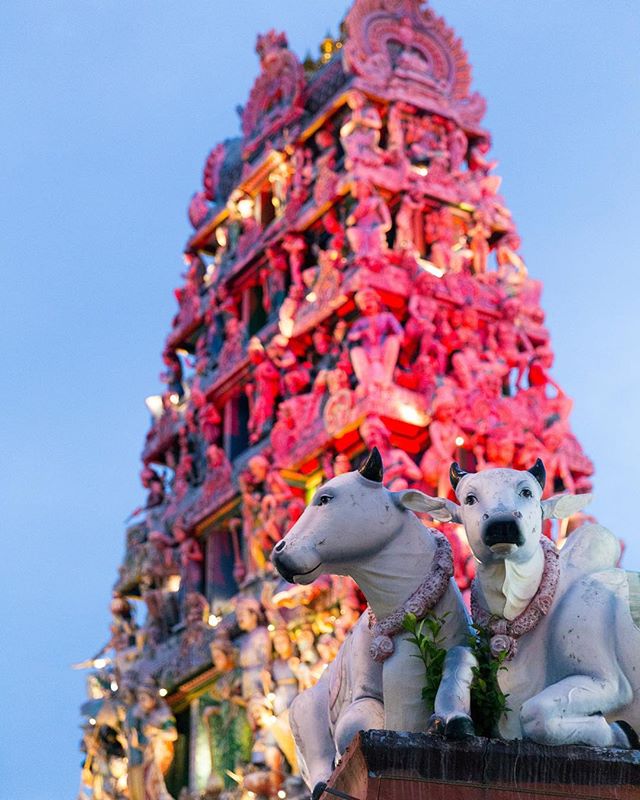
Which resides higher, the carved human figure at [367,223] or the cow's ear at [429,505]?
the carved human figure at [367,223]

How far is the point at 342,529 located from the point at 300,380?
48.2 feet

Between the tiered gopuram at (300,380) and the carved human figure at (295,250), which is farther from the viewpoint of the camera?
the carved human figure at (295,250)

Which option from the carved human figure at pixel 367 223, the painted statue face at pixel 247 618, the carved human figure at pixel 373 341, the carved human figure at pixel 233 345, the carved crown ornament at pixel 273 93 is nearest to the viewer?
the carved human figure at pixel 373 341

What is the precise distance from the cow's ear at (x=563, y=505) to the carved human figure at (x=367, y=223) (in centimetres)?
1385

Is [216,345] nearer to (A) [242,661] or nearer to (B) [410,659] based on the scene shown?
(A) [242,661]

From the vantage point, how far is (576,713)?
4598mm

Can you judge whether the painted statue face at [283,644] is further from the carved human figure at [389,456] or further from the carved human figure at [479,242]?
the carved human figure at [479,242]

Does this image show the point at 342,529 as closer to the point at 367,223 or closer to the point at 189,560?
the point at 367,223

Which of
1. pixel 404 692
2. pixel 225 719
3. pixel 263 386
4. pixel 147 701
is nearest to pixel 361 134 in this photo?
pixel 263 386

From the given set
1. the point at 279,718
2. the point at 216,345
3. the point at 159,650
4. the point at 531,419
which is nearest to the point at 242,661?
the point at 279,718

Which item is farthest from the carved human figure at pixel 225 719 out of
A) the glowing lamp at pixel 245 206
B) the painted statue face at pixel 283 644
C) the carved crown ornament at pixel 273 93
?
the carved crown ornament at pixel 273 93

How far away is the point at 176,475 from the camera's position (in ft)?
77.0

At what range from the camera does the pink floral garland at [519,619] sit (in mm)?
4875

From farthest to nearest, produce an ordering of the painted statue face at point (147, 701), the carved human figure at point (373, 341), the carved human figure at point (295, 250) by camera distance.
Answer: the carved human figure at point (295, 250) → the painted statue face at point (147, 701) → the carved human figure at point (373, 341)
